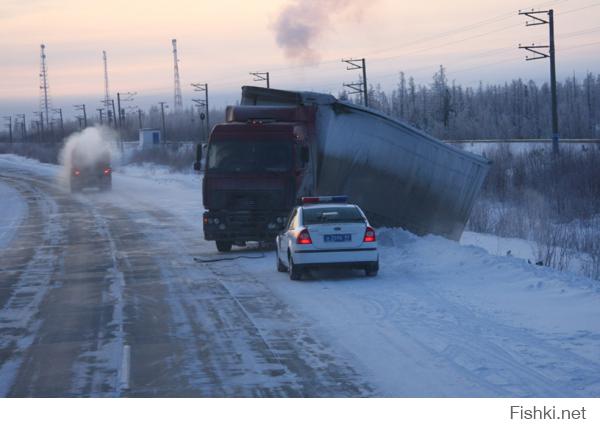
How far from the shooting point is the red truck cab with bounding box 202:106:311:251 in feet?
75.0

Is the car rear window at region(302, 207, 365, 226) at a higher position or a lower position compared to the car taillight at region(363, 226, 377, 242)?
higher

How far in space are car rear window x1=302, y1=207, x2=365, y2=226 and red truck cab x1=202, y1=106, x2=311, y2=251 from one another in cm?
487

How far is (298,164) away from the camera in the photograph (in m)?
22.9

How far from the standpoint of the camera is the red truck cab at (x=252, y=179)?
22.9 metres

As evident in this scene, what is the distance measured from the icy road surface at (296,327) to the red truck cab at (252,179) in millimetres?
907

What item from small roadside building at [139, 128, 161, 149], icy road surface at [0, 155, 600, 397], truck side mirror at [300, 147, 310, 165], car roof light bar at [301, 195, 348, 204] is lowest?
icy road surface at [0, 155, 600, 397]

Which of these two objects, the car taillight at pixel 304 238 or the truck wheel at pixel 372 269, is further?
the truck wheel at pixel 372 269

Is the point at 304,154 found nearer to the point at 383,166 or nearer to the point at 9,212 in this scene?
the point at 383,166

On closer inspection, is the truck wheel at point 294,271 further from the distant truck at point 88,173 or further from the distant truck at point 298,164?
the distant truck at point 88,173

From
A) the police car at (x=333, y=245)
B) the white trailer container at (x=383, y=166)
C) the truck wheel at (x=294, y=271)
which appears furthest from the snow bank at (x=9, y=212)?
the police car at (x=333, y=245)

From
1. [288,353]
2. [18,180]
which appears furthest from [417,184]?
[18,180]

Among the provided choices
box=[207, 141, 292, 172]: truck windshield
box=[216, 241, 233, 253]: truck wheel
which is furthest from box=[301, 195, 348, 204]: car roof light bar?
box=[216, 241, 233, 253]: truck wheel

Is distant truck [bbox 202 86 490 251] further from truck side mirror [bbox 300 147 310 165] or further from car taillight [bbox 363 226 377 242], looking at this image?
car taillight [bbox 363 226 377 242]
